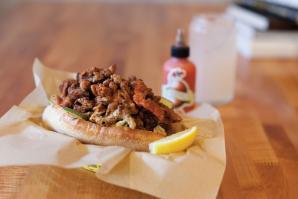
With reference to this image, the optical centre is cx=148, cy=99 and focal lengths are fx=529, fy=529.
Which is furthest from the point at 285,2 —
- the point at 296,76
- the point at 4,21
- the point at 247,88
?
the point at 4,21

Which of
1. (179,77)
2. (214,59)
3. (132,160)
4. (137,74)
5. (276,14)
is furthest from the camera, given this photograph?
(276,14)

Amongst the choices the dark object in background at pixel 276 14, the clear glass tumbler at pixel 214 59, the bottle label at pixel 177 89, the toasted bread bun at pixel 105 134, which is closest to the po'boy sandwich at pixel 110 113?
the toasted bread bun at pixel 105 134

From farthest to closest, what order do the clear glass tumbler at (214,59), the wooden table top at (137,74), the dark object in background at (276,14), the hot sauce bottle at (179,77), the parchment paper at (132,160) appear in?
the dark object in background at (276,14), the clear glass tumbler at (214,59), the hot sauce bottle at (179,77), the wooden table top at (137,74), the parchment paper at (132,160)

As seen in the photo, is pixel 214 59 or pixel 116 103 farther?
pixel 214 59

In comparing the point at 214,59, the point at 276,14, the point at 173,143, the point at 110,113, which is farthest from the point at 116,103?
the point at 276,14

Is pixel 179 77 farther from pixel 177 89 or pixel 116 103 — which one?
pixel 116 103

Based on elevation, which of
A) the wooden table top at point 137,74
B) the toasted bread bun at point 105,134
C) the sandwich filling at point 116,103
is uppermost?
the sandwich filling at point 116,103

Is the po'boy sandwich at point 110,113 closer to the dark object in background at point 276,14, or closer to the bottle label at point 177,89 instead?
the bottle label at point 177,89
